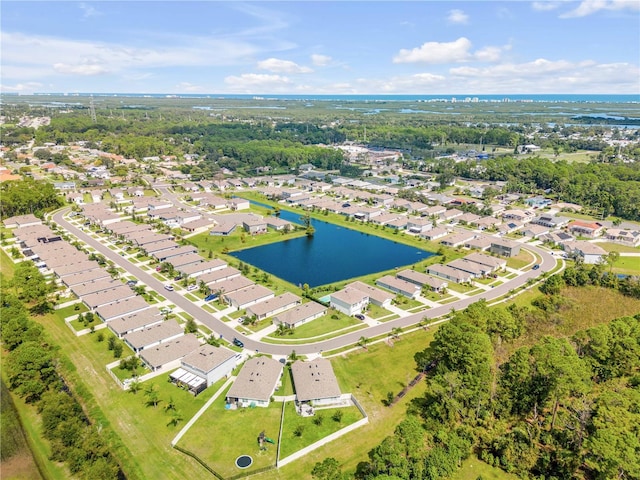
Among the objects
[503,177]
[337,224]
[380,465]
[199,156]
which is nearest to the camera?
[380,465]

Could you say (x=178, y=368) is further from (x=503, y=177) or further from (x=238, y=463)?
(x=503, y=177)

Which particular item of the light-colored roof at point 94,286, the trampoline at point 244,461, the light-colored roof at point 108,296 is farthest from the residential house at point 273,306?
the light-colored roof at point 94,286

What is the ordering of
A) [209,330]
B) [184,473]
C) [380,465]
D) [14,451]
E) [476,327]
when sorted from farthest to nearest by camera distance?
1. [209,330]
2. [476,327]
3. [14,451]
4. [184,473]
5. [380,465]

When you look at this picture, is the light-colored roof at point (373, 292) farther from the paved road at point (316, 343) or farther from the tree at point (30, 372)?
the tree at point (30, 372)

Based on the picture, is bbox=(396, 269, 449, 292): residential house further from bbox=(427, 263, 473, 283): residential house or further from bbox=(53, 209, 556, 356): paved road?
bbox=(53, 209, 556, 356): paved road

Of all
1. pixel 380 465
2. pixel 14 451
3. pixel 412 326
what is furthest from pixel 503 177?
pixel 14 451

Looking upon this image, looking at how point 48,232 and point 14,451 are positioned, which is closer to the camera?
point 14,451

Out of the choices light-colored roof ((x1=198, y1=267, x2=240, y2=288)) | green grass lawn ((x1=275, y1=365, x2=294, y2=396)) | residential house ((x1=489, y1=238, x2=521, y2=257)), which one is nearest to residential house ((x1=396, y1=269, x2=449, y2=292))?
residential house ((x1=489, y1=238, x2=521, y2=257))
